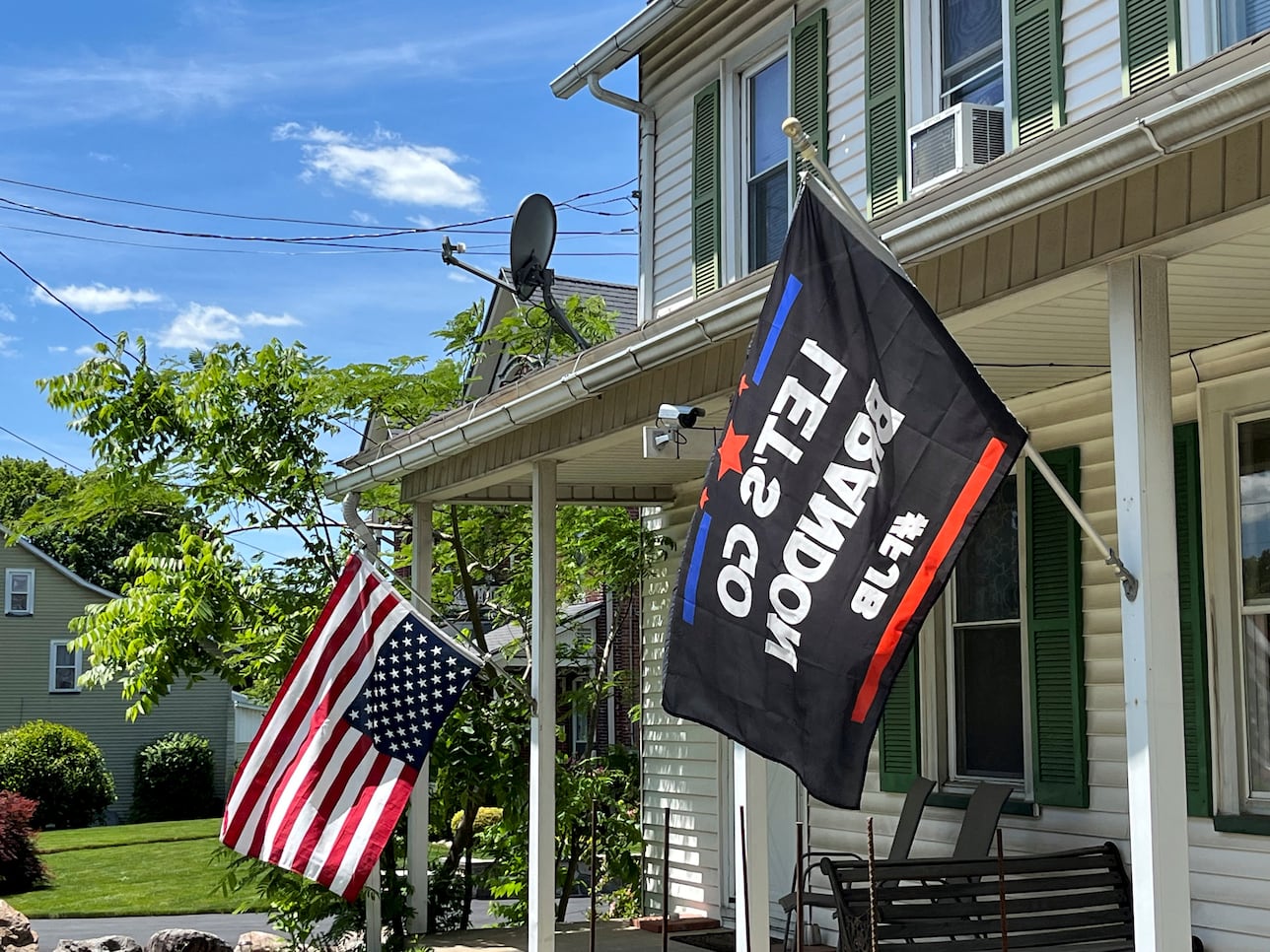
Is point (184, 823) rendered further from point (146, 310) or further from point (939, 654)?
point (146, 310)

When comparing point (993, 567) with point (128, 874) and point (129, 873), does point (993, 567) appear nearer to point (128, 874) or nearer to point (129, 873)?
point (128, 874)

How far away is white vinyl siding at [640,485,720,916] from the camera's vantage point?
10.4 metres

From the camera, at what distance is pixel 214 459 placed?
12.4 meters

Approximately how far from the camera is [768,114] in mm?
9602

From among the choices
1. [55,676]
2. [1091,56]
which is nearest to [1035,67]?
[1091,56]

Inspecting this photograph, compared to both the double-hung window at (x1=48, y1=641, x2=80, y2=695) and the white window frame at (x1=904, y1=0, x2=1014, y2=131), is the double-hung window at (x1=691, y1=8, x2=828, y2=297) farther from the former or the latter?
the double-hung window at (x1=48, y1=641, x2=80, y2=695)

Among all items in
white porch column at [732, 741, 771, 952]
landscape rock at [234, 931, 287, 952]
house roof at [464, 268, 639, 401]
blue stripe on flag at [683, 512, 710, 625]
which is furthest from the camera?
house roof at [464, 268, 639, 401]

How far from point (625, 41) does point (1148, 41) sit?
14.6ft

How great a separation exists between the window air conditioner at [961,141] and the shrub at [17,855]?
16.1 meters

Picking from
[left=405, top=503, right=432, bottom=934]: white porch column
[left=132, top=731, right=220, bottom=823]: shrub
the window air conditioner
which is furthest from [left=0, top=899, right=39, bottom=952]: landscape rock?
[left=132, top=731, right=220, bottom=823]: shrub

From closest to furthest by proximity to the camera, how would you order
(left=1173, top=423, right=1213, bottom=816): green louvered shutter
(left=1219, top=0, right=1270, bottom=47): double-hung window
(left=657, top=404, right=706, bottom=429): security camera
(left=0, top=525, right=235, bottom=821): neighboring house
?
(left=1219, top=0, right=1270, bottom=47): double-hung window
(left=1173, top=423, right=1213, bottom=816): green louvered shutter
(left=657, top=404, right=706, bottom=429): security camera
(left=0, top=525, right=235, bottom=821): neighboring house

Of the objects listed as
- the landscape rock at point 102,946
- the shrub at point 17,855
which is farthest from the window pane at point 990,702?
the shrub at point 17,855

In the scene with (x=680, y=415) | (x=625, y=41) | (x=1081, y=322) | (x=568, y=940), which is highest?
(x=625, y=41)

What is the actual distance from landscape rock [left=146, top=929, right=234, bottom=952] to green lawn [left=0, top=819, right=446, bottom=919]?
4.03 feet
